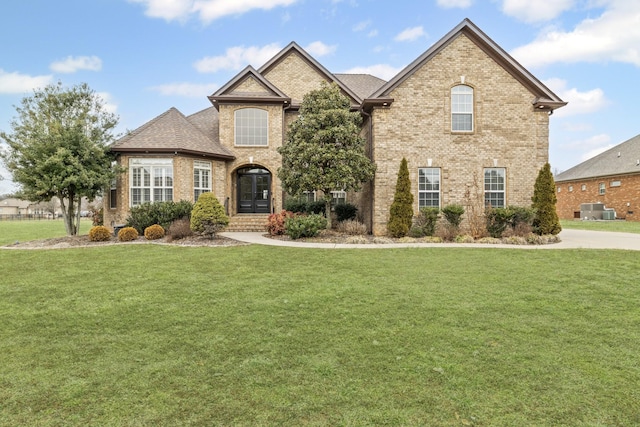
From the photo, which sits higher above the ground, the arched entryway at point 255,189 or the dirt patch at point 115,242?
the arched entryway at point 255,189

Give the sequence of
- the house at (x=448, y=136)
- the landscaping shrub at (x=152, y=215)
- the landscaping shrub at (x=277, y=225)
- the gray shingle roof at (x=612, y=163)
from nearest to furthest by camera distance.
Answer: the landscaping shrub at (x=277, y=225)
the landscaping shrub at (x=152, y=215)
the house at (x=448, y=136)
the gray shingle roof at (x=612, y=163)

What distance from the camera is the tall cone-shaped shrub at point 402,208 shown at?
14283mm

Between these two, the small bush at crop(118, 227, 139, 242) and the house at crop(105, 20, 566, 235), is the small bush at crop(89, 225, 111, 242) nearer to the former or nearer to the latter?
the small bush at crop(118, 227, 139, 242)

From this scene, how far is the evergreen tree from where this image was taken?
1438 centimetres

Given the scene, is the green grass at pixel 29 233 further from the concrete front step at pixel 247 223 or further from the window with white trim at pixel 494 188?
the window with white trim at pixel 494 188

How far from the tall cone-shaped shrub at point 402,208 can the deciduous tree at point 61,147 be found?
12563 millimetres

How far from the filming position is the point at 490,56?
51.5 feet

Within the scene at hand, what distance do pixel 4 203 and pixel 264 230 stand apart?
113520 millimetres

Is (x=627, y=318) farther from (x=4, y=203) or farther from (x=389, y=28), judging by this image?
(x=4, y=203)

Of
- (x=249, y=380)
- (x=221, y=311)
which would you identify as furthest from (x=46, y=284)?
(x=249, y=380)

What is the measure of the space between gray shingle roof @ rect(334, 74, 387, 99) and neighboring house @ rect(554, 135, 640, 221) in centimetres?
2246

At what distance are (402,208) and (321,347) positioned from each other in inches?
425

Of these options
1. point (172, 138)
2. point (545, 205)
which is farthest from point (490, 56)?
point (172, 138)

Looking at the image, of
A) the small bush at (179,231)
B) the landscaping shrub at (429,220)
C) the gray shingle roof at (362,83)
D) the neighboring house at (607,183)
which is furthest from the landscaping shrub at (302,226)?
the neighboring house at (607,183)
